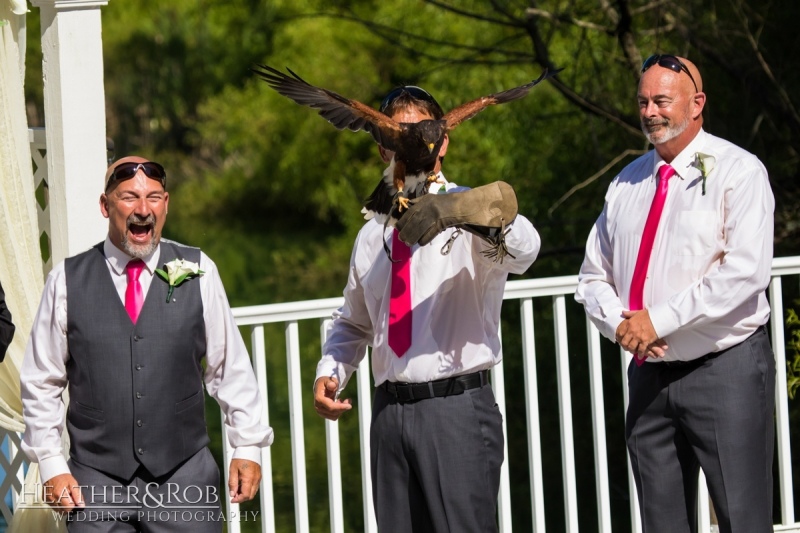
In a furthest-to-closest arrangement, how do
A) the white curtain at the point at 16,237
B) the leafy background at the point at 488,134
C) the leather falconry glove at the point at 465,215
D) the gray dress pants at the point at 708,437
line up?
the leafy background at the point at 488,134
the white curtain at the point at 16,237
the gray dress pants at the point at 708,437
the leather falconry glove at the point at 465,215

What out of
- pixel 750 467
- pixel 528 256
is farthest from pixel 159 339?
pixel 750 467

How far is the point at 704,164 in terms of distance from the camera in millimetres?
3002

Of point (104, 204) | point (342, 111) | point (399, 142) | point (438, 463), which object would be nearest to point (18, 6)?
point (104, 204)

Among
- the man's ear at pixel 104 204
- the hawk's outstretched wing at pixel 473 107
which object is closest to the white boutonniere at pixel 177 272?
the man's ear at pixel 104 204

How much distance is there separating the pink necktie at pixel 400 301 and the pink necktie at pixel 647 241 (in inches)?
25.2

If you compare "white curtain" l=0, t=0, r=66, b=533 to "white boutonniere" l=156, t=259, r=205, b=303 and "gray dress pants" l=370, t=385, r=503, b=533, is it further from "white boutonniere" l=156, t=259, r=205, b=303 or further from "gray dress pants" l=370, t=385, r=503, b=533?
"gray dress pants" l=370, t=385, r=503, b=533

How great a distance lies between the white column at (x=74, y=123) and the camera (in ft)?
12.3

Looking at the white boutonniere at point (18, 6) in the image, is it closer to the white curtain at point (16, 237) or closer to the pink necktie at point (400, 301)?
the white curtain at point (16, 237)

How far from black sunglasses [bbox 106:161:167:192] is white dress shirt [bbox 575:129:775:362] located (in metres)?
1.20

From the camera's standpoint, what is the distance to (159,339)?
9.11 feet

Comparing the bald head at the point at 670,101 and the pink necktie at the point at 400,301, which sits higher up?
the bald head at the point at 670,101

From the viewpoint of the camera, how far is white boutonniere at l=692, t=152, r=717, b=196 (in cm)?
299

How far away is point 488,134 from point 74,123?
612 centimetres

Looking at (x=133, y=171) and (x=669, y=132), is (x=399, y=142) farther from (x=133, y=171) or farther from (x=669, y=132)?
(x=669, y=132)
